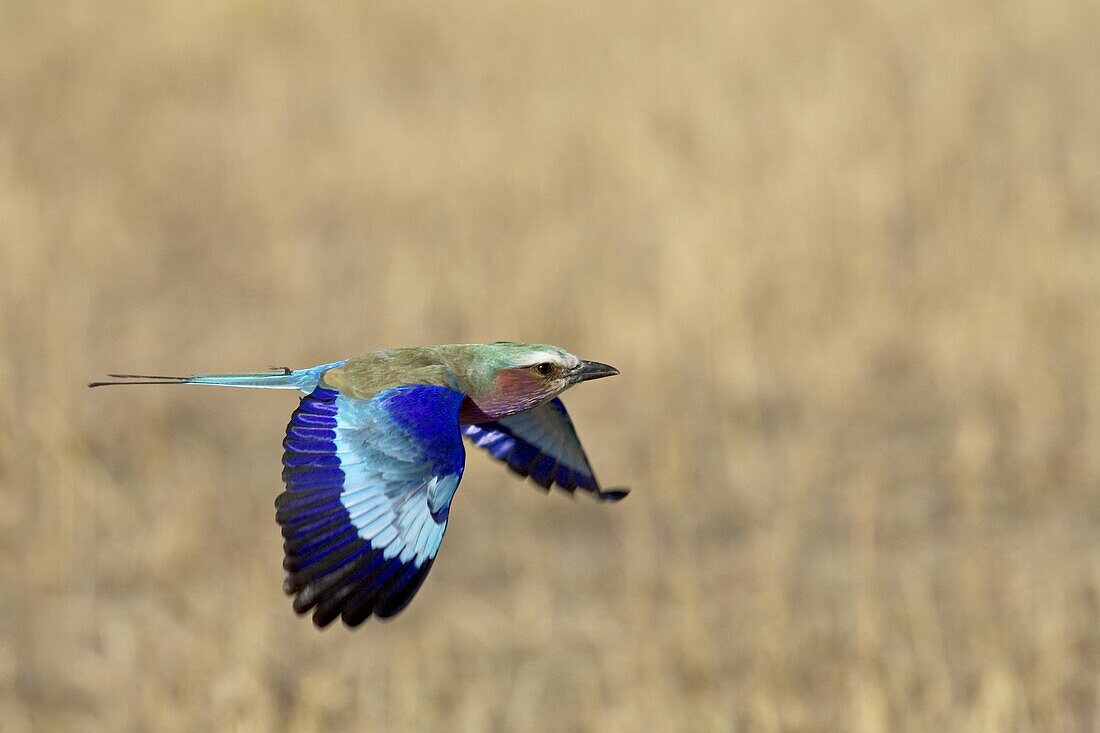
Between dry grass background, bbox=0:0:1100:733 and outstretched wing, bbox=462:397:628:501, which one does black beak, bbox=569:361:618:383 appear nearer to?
outstretched wing, bbox=462:397:628:501

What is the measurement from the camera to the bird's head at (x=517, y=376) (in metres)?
2.62

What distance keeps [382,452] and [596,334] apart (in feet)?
29.5

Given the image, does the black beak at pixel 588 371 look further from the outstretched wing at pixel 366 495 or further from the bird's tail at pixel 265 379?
the bird's tail at pixel 265 379

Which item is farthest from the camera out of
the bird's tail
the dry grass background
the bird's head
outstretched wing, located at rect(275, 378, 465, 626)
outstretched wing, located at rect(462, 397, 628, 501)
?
the dry grass background

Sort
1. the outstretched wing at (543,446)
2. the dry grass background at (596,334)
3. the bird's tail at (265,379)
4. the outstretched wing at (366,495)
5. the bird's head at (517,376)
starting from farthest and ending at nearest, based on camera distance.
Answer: the dry grass background at (596,334), the outstretched wing at (543,446), the bird's head at (517,376), the bird's tail at (265,379), the outstretched wing at (366,495)

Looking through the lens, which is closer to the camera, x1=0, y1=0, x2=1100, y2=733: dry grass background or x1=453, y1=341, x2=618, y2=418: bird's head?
x1=453, y1=341, x2=618, y2=418: bird's head

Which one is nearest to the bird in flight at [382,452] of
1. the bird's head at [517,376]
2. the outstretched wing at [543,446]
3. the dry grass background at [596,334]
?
the bird's head at [517,376]

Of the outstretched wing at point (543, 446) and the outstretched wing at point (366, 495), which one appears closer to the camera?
the outstretched wing at point (366, 495)

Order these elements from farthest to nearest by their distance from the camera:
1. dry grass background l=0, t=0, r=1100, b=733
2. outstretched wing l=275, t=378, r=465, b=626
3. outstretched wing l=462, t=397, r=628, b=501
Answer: dry grass background l=0, t=0, r=1100, b=733 < outstretched wing l=462, t=397, r=628, b=501 < outstretched wing l=275, t=378, r=465, b=626

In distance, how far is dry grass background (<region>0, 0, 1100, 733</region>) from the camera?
8766 mm

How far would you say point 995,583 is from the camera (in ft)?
31.0

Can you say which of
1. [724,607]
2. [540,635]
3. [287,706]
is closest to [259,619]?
[287,706]

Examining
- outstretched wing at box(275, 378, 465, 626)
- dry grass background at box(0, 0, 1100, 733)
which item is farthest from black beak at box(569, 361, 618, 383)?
dry grass background at box(0, 0, 1100, 733)

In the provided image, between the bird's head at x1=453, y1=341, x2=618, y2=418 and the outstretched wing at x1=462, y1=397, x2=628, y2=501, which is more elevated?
the bird's head at x1=453, y1=341, x2=618, y2=418
